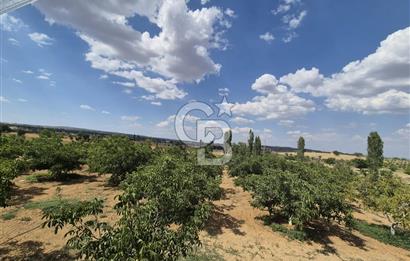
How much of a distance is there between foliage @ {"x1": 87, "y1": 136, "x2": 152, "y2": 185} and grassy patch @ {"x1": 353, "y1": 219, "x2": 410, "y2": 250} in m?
15.0

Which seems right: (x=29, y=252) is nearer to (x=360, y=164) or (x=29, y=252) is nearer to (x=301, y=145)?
(x=301, y=145)

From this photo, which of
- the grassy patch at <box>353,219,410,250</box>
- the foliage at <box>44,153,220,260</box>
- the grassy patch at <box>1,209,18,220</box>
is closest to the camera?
the foliage at <box>44,153,220,260</box>

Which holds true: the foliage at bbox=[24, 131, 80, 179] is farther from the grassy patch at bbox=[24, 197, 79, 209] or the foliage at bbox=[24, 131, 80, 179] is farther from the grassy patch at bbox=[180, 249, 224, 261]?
the grassy patch at bbox=[180, 249, 224, 261]

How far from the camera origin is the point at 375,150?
128ft

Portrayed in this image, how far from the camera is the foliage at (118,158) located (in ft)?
66.4

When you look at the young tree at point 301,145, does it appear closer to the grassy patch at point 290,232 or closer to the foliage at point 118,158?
the foliage at point 118,158

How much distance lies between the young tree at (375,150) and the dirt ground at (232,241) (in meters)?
27.3

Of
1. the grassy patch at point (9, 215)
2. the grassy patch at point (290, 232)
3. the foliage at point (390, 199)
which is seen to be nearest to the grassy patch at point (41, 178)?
the grassy patch at point (9, 215)

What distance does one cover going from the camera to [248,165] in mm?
31531

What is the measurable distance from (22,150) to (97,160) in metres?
7.13

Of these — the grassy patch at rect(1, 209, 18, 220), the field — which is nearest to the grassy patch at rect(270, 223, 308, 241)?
the field

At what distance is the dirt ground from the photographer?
1035 cm

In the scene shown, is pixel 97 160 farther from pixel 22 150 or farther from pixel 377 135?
pixel 377 135

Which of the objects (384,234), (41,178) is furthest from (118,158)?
(384,234)
